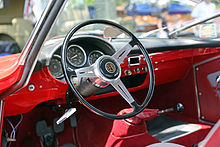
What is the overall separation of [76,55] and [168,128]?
1.14 m

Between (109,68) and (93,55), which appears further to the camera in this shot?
(93,55)

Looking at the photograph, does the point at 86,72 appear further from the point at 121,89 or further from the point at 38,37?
the point at 38,37

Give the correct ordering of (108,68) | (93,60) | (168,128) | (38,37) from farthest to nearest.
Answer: (168,128) → (93,60) → (108,68) → (38,37)

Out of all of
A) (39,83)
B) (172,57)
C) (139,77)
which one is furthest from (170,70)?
(39,83)

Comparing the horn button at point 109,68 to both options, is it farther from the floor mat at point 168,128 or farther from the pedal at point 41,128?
the pedal at point 41,128

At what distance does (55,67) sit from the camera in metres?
1.75

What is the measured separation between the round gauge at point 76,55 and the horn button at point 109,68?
31 cm

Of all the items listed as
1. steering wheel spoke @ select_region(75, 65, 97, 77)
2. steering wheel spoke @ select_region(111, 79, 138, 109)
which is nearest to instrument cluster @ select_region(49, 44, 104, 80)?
steering wheel spoke @ select_region(75, 65, 97, 77)

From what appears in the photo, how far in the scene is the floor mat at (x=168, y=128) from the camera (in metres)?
2.23

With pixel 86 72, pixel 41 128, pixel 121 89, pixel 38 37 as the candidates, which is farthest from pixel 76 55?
pixel 41 128

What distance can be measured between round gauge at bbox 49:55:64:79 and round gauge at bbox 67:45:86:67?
80 millimetres

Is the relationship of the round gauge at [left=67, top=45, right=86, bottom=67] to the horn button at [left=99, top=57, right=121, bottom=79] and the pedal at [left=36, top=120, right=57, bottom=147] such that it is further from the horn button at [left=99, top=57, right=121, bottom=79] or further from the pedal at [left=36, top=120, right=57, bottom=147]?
the pedal at [left=36, top=120, right=57, bottom=147]

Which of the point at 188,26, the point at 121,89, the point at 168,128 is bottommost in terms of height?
the point at 168,128

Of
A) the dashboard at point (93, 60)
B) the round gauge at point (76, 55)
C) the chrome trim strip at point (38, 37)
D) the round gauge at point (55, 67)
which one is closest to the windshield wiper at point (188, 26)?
the dashboard at point (93, 60)
